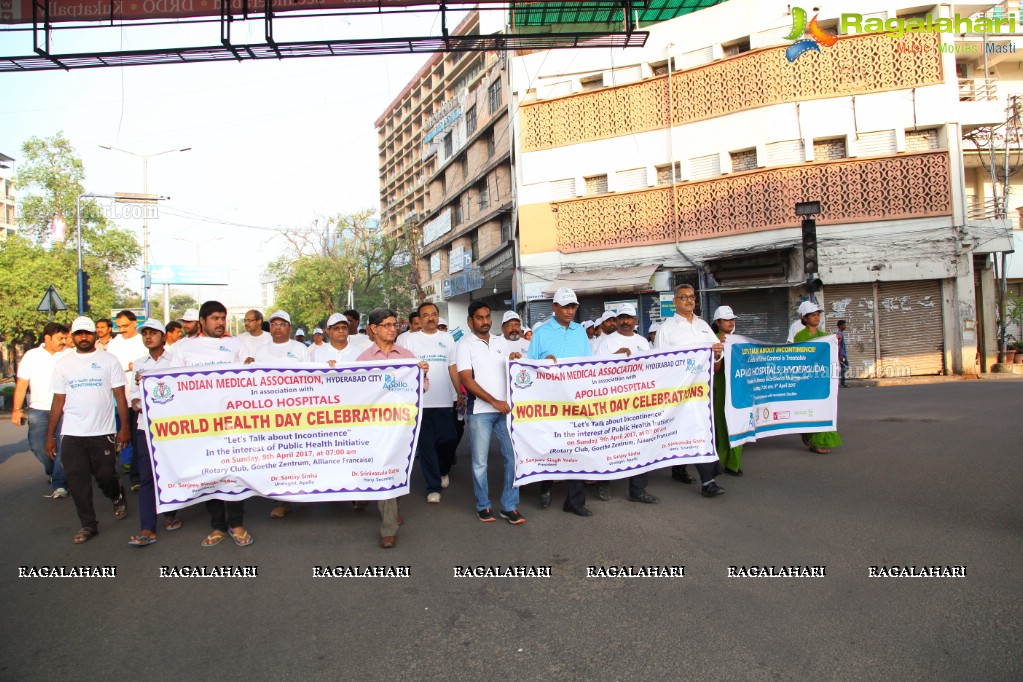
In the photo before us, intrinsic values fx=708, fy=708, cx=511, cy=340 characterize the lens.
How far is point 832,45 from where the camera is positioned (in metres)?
20.4

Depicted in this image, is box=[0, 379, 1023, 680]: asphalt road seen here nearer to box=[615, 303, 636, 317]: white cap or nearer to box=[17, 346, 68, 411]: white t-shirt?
box=[17, 346, 68, 411]: white t-shirt

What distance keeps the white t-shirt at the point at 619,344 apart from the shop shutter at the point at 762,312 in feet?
49.6

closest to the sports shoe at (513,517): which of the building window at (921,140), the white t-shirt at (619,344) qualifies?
the white t-shirt at (619,344)

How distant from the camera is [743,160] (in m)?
21.7

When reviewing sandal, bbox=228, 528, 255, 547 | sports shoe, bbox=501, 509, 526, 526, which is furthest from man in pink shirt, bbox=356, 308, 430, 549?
sandal, bbox=228, 528, 255, 547

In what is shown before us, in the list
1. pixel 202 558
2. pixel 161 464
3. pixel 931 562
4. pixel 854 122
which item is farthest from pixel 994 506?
pixel 854 122

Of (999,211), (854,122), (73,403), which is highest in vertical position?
(854,122)

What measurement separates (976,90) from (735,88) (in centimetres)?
927

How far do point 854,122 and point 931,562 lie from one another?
1870 cm

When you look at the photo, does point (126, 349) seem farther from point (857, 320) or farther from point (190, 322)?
point (857, 320)

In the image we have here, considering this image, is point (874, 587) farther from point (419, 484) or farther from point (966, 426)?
point (966, 426)

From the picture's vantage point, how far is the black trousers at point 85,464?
572 cm

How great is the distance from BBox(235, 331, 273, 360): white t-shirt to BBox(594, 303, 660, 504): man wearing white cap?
3603 millimetres

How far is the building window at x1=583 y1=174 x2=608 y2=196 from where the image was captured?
24.1 m
